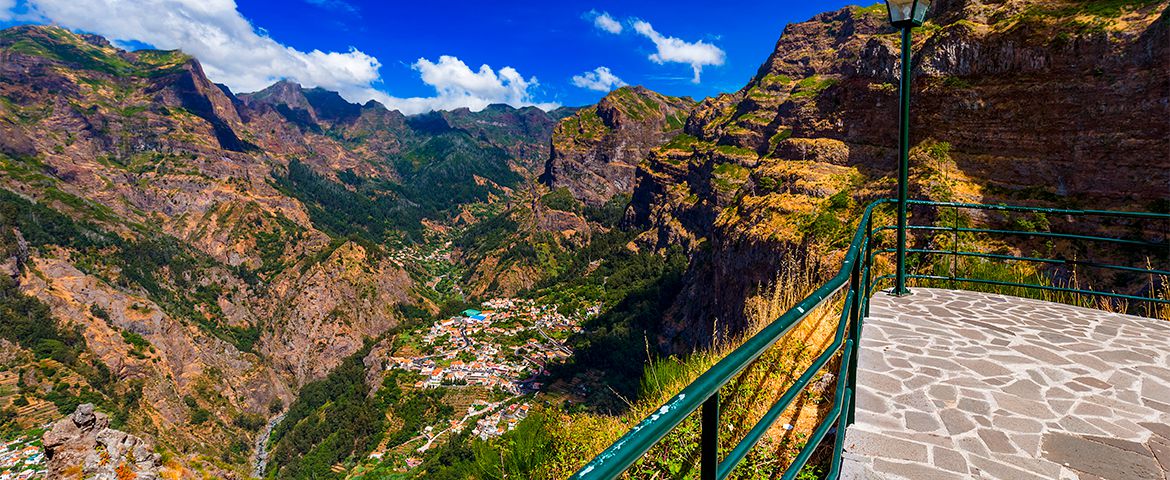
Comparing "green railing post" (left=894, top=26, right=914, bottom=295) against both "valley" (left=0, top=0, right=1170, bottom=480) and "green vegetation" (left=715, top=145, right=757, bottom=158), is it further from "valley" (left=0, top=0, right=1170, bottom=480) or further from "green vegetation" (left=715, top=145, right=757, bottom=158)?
"green vegetation" (left=715, top=145, right=757, bottom=158)

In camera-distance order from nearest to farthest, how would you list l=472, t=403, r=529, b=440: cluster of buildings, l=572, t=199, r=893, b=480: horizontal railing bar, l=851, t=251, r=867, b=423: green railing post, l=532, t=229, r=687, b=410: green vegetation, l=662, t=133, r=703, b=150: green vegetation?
l=572, t=199, r=893, b=480: horizontal railing bar < l=851, t=251, r=867, b=423: green railing post < l=472, t=403, r=529, b=440: cluster of buildings < l=532, t=229, r=687, b=410: green vegetation < l=662, t=133, r=703, b=150: green vegetation

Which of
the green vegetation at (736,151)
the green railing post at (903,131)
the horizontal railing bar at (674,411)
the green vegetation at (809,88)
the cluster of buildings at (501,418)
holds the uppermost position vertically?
the green vegetation at (809,88)

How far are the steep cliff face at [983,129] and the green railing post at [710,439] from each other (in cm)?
2230

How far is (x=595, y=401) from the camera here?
69.9 meters

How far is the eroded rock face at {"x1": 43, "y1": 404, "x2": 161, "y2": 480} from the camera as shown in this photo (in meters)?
17.1

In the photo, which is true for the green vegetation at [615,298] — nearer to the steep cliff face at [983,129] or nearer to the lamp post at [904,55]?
the steep cliff face at [983,129]

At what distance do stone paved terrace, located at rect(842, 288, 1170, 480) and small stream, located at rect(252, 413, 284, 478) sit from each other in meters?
112

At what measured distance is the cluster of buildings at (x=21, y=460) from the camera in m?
42.4

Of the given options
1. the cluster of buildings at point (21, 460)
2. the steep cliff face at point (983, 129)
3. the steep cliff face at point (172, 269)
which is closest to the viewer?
the steep cliff face at point (983, 129)

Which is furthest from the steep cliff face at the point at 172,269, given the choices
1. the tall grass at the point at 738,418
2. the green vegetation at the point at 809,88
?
the green vegetation at the point at 809,88

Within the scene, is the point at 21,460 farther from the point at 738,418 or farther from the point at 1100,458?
the point at 1100,458

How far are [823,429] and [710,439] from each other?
4.39ft

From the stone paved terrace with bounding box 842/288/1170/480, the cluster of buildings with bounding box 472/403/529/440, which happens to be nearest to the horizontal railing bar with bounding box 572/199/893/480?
the stone paved terrace with bounding box 842/288/1170/480

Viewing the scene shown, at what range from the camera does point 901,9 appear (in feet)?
21.4
